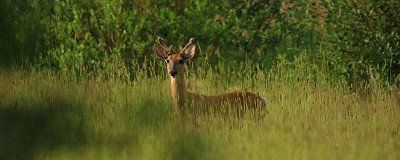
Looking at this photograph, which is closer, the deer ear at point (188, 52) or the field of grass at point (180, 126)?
the field of grass at point (180, 126)

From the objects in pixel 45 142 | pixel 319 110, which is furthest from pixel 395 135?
pixel 45 142

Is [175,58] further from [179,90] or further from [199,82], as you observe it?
[199,82]

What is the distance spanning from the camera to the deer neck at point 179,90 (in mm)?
9680

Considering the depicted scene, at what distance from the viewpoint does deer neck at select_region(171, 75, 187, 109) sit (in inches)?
381

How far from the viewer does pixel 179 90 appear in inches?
381

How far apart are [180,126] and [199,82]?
2644mm

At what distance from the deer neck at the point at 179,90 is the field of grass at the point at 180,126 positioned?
19 cm

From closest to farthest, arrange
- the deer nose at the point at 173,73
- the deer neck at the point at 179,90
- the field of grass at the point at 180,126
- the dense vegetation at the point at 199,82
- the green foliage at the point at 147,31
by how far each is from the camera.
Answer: the field of grass at the point at 180,126
the dense vegetation at the point at 199,82
the deer nose at the point at 173,73
the deer neck at the point at 179,90
the green foliage at the point at 147,31

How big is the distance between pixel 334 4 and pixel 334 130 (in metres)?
2.61

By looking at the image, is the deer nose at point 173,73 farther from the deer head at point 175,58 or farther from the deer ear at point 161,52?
the deer ear at point 161,52

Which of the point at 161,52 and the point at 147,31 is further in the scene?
the point at 147,31

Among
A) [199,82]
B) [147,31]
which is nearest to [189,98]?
[199,82]

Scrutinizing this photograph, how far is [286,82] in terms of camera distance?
39.4 ft

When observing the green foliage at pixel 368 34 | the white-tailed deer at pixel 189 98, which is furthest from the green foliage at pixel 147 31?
the white-tailed deer at pixel 189 98
